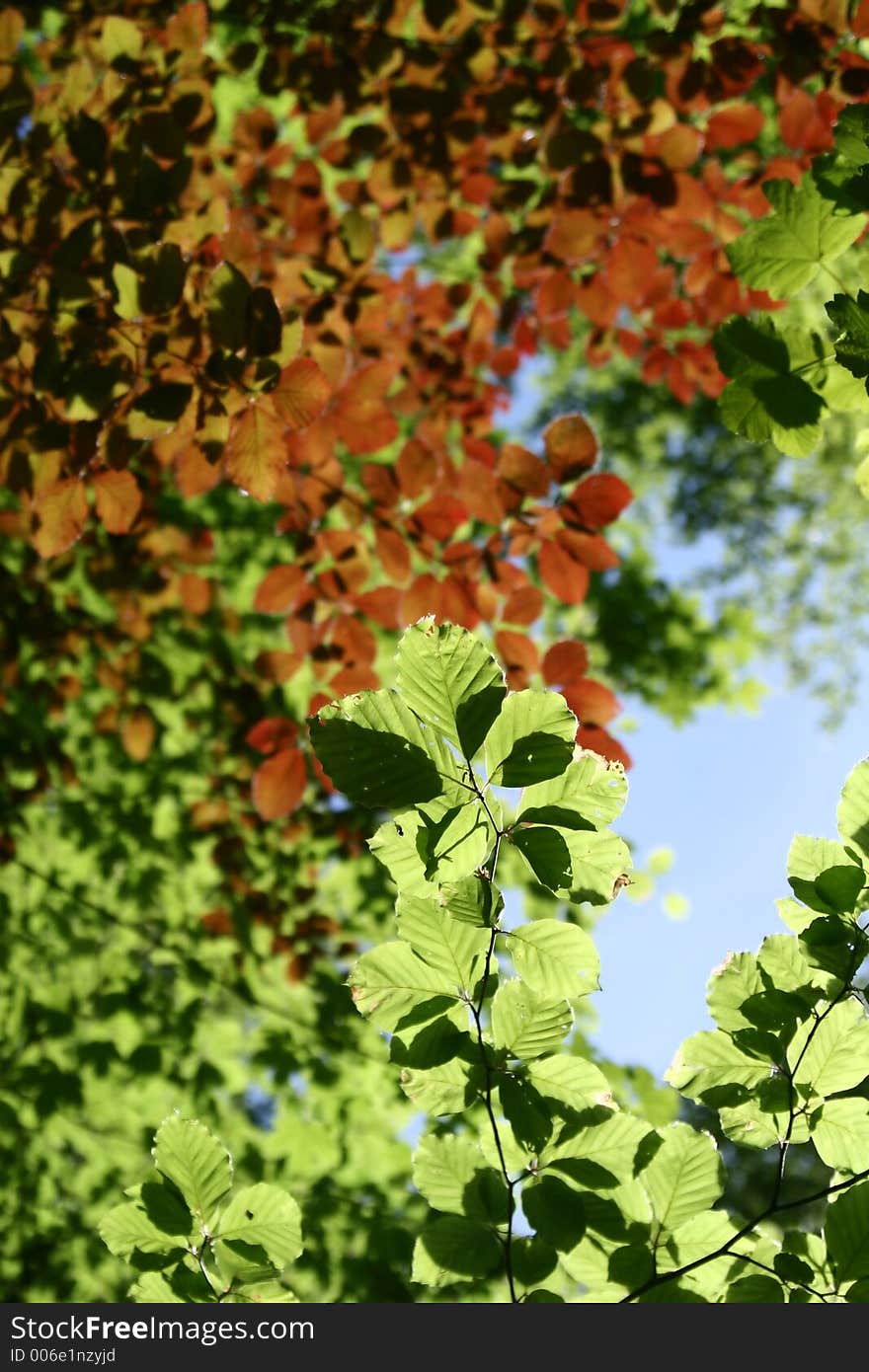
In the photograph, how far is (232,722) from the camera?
13.9 ft

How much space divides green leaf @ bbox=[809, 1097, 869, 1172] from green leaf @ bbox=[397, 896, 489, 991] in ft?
1.24

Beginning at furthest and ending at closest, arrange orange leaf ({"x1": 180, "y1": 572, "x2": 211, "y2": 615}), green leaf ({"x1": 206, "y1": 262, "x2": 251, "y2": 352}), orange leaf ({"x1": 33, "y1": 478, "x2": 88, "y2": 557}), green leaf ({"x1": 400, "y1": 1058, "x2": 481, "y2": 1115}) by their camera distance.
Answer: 1. orange leaf ({"x1": 180, "y1": 572, "x2": 211, "y2": 615})
2. orange leaf ({"x1": 33, "y1": 478, "x2": 88, "y2": 557})
3. green leaf ({"x1": 206, "y1": 262, "x2": 251, "y2": 352})
4. green leaf ({"x1": 400, "y1": 1058, "x2": 481, "y2": 1115})

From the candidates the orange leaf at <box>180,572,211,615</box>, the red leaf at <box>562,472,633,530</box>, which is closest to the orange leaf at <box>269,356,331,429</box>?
the red leaf at <box>562,472,633,530</box>

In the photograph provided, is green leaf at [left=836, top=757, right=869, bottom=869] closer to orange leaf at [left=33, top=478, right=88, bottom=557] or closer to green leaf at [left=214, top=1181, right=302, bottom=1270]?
green leaf at [left=214, top=1181, right=302, bottom=1270]

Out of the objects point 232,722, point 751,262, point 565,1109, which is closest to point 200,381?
point 751,262

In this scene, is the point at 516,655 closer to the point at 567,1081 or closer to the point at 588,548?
the point at 588,548

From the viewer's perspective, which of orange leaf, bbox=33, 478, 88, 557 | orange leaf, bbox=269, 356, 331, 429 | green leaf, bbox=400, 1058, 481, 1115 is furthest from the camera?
orange leaf, bbox=33, 478, 88, 557

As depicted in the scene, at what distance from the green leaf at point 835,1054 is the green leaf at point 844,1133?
2 cm

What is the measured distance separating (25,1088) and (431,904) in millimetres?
2937

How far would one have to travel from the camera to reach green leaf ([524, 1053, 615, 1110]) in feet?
2.65

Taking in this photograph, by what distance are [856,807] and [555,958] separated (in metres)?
0.31

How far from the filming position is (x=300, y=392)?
1.29m

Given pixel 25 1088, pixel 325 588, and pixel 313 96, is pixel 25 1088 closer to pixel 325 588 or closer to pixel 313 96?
pixel 325 588

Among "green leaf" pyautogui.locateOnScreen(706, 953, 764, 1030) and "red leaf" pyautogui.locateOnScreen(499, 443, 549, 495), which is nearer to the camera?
"green leaf" pyautogui.locateOnScreen(706, 953, 764, 1030)
